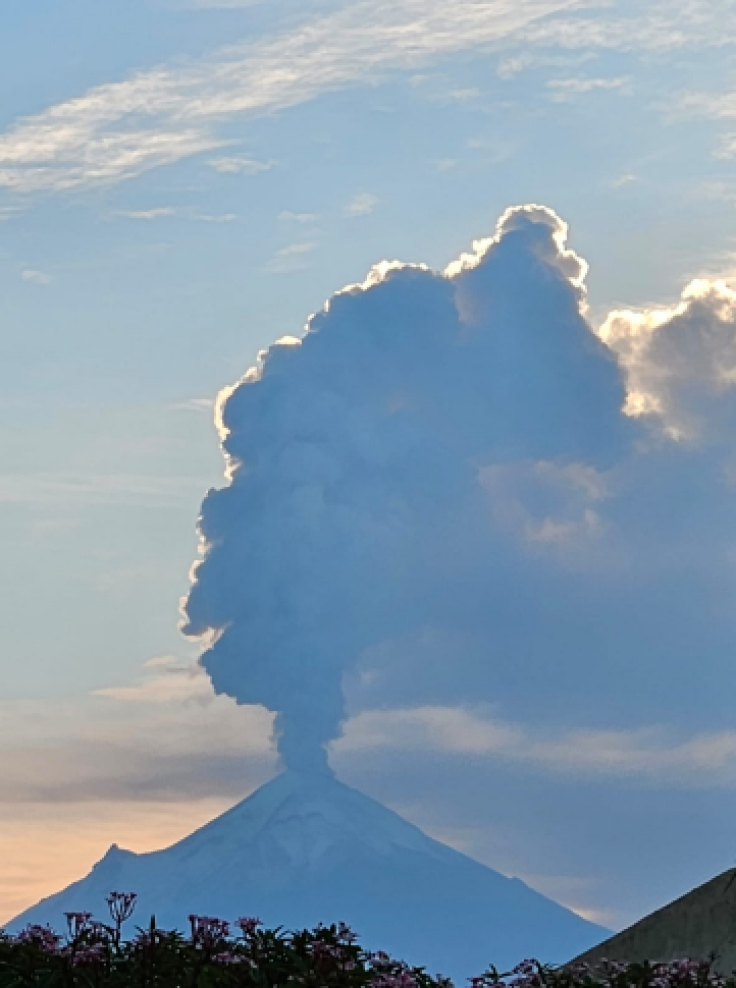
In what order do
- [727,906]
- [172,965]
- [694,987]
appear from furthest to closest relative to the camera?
[727,906] < [694,987] < [172,965]

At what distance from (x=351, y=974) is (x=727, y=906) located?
9.82 m

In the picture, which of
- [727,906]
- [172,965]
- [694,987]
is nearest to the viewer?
[172,965]

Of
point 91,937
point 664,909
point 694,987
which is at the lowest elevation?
point 694,987

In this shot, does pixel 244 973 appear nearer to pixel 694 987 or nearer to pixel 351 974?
pixel 351 974

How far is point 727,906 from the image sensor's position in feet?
73.4

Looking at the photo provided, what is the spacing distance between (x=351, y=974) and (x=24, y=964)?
8.74ft

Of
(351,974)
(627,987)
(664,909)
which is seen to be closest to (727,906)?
(664,909)

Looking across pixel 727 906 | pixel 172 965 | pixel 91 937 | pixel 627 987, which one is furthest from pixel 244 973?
pixel 727 906

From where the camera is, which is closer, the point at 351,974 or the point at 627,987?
the point at 351,974

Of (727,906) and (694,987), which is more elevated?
(727,906)

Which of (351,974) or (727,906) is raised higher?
(727,906)

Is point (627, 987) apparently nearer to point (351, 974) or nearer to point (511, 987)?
point (511, 987)

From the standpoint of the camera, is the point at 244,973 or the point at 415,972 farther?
the point at 415,972

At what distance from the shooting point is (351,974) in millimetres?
13859
